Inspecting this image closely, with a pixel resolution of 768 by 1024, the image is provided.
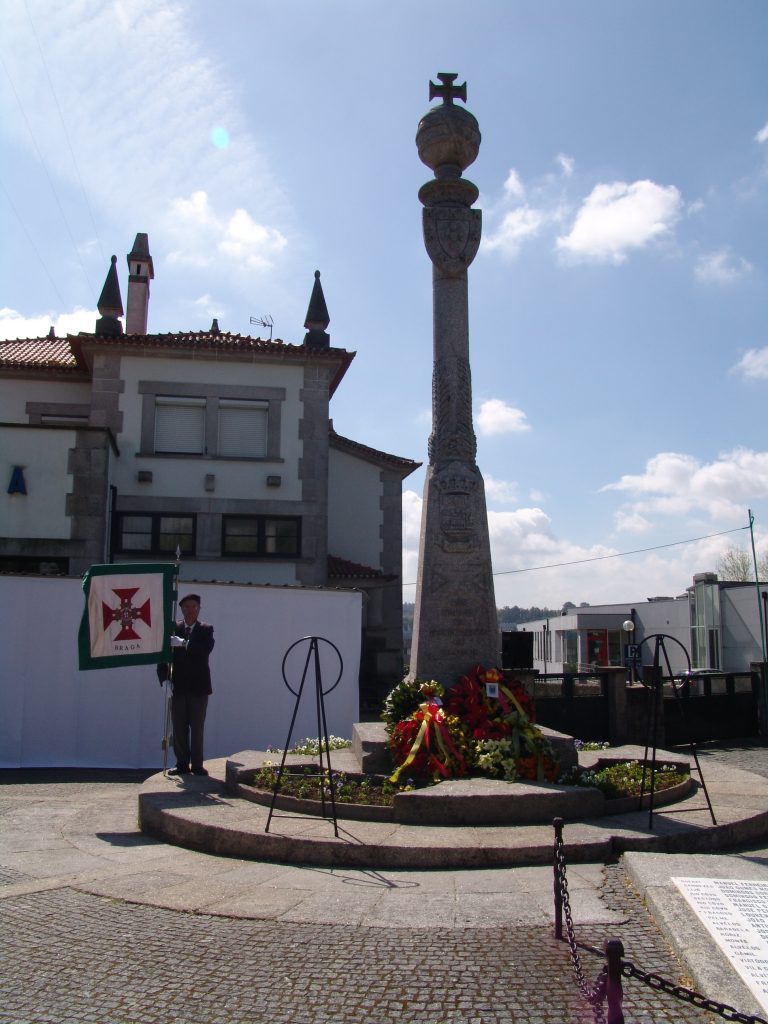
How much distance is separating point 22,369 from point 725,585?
1235 inches

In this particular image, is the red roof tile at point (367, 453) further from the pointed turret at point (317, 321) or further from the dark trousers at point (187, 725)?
the dark trousers at point (187, 725)

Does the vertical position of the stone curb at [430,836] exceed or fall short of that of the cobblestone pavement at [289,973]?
it exceeds it

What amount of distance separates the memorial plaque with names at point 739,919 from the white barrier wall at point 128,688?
7552 millimetres

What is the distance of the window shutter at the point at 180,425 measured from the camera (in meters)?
19.3

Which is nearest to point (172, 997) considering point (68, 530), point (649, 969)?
point (649, 969)

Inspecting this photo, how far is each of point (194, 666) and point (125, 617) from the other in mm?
1094

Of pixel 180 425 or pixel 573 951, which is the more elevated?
pixel 180 425

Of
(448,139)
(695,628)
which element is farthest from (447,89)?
(695,628)

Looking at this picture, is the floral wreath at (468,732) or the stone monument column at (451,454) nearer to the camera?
the floral wreath at (468,732)

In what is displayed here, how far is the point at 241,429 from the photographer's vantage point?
64.3 feet

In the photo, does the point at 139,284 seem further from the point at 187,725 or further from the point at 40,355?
the point at 187,725

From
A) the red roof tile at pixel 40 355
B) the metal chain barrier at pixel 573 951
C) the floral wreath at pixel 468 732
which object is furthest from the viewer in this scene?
the red roof tile at pixel 40 355

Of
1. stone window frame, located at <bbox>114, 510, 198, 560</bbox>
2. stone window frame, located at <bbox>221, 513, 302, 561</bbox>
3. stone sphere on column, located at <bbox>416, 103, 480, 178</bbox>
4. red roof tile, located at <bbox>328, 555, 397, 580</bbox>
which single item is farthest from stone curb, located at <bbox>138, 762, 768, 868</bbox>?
red roof tile, located at <bbox>328, 555, 397, 580</bbox>

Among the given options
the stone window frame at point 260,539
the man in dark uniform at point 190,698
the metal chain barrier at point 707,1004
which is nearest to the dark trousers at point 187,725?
the man in dark uniform at point 190,698
